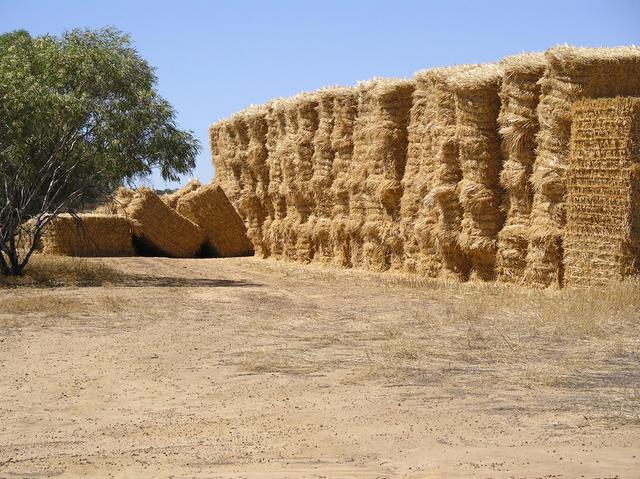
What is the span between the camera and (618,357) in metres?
9.05

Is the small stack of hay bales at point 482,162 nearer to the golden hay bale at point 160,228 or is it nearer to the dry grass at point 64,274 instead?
the dry grass at point 64,274

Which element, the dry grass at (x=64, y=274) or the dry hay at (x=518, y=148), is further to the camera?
the dry grass at (x=64, y=274)

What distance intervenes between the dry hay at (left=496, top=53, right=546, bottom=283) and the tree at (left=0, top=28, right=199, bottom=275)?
6.15m

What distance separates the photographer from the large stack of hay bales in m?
14.7

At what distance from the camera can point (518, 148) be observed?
15.3m

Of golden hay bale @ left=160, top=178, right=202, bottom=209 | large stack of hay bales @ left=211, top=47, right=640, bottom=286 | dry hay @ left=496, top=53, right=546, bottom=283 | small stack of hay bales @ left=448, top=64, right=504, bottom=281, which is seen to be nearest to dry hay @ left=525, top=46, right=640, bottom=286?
large stack of hay bales @ left=211, top=47, right=640, bottom=286

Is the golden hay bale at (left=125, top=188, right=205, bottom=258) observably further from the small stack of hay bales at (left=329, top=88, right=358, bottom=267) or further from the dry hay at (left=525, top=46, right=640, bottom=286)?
the dry hay at (left=525, top=46, right=640, bottom=286)

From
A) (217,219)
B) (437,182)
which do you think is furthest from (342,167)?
(217,219)

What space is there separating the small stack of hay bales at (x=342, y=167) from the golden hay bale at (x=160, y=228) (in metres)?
5.69

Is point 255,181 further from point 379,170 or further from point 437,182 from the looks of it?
point 437,182

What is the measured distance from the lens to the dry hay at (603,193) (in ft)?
45.2

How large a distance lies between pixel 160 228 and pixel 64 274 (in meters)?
6.70

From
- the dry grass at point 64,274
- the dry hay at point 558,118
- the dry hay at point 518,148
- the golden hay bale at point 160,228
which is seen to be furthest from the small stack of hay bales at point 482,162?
the golden hay bale at point 160,228

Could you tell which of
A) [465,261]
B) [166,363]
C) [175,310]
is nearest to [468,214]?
[465,261]
